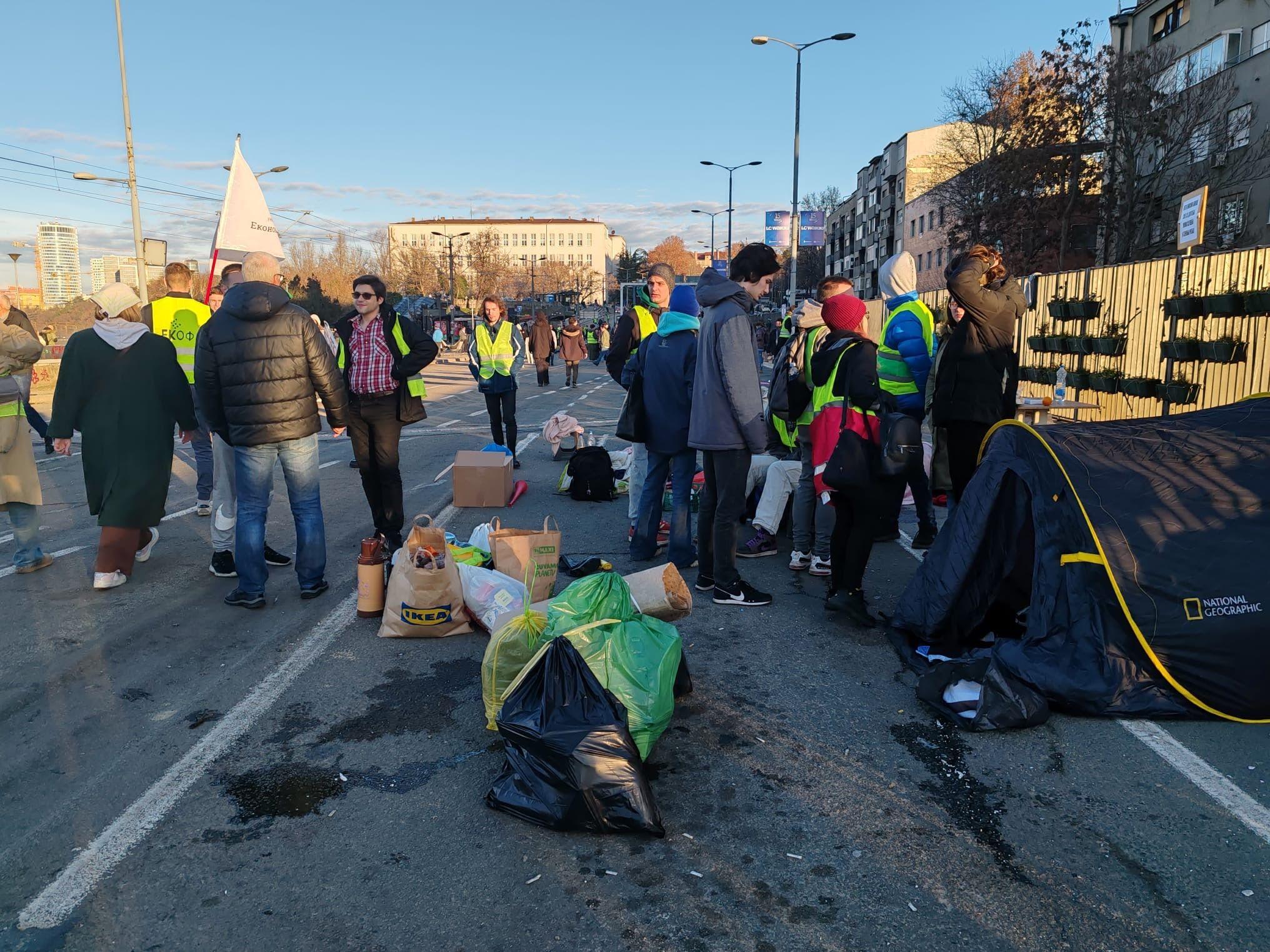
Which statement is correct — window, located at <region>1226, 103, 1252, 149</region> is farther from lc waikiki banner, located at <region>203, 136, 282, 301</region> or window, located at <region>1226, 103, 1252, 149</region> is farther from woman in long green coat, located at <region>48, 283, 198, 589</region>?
woman in long green coat, located at <region>48, 283, 198, 589</region>

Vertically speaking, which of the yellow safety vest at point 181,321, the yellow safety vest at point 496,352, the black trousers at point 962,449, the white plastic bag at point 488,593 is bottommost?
the white plastic bag at point 488,593

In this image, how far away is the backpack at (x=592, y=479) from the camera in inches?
346

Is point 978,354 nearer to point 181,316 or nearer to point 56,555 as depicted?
point 181,316

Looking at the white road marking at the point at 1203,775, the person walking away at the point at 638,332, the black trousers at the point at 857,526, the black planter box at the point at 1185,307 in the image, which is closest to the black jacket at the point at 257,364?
the person walking away at the point at 638,332

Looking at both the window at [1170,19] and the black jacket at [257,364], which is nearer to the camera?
the black jacket at [257,364]

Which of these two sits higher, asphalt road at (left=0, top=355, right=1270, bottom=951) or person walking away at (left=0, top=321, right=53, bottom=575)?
person walking away at (left=0, top=321, right=53, bottom=575)

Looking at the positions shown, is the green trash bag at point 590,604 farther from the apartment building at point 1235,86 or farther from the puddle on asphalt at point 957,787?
the apartment building at point 1235,86

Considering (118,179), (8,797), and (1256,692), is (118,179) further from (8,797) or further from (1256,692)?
(1256,692)

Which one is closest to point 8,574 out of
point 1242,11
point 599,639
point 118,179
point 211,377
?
point 211,377

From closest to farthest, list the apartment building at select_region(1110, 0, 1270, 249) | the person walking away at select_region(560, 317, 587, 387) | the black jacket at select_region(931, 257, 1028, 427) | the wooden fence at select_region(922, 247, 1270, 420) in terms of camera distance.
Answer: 1. the black jacket at select_region(931, 257, 1028, 427)
2. the wooden fence at select_region(922, 247, 1270, 420)
3. the person walking away at select_region(560, 317, 587, 387)
4. the apartment building at select_region(1110, 0, 1270, 249)

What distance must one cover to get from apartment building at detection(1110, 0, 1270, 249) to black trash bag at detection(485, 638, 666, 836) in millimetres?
Answer: 33721

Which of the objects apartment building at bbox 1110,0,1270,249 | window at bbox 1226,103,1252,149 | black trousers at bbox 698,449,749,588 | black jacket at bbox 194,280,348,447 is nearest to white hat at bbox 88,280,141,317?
black jacket at bbox 194,280,348,447

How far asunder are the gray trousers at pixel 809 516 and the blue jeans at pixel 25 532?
535 cm

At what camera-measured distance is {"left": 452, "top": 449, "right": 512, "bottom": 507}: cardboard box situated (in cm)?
843
